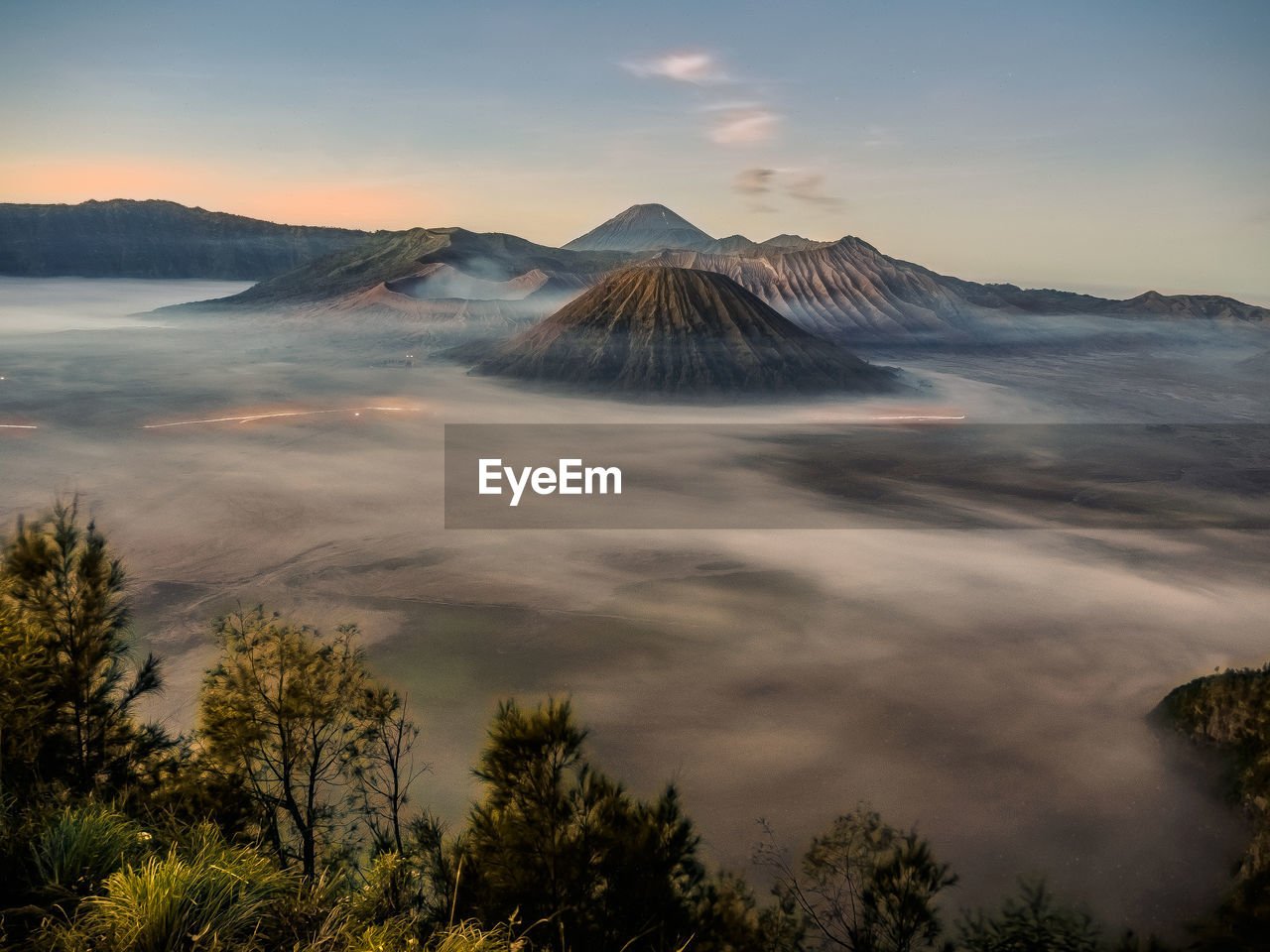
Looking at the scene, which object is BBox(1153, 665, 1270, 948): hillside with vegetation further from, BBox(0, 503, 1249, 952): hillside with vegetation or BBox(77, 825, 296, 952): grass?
BBox(77, 825, 296, 952): grass

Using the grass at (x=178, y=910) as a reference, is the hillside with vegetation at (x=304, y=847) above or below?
below

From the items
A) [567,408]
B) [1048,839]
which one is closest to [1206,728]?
[1048,839]

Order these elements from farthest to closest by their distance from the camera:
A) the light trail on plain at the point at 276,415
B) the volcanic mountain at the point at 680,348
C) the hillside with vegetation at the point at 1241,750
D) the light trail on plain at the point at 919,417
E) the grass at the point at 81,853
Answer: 1. the volcanic mountain at the point at 680,348
2. the light trail on plain at the point at 919,417
3. the light trail on plain at the point at 276,415
4. the hillside with vegetation at the point at 1241,750
5. the grass at the point at 81,853

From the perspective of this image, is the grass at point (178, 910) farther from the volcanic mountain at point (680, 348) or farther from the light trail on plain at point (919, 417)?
the volcanic mountain at point (680, 348)

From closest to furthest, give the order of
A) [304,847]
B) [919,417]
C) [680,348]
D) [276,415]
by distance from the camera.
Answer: [304,847] < [276,415] < [919,417] < [680,348]

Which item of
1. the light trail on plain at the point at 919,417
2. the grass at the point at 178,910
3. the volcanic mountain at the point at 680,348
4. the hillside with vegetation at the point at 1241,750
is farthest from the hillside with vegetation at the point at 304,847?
the volcanic mountain at the point at 680,348

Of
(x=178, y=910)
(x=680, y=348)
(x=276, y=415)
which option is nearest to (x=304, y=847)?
(x=178, y=910)

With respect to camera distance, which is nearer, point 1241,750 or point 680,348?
point 1241,750

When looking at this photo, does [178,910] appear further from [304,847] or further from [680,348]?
[680,348]

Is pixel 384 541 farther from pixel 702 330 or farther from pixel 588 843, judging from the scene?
pixel 702 330
